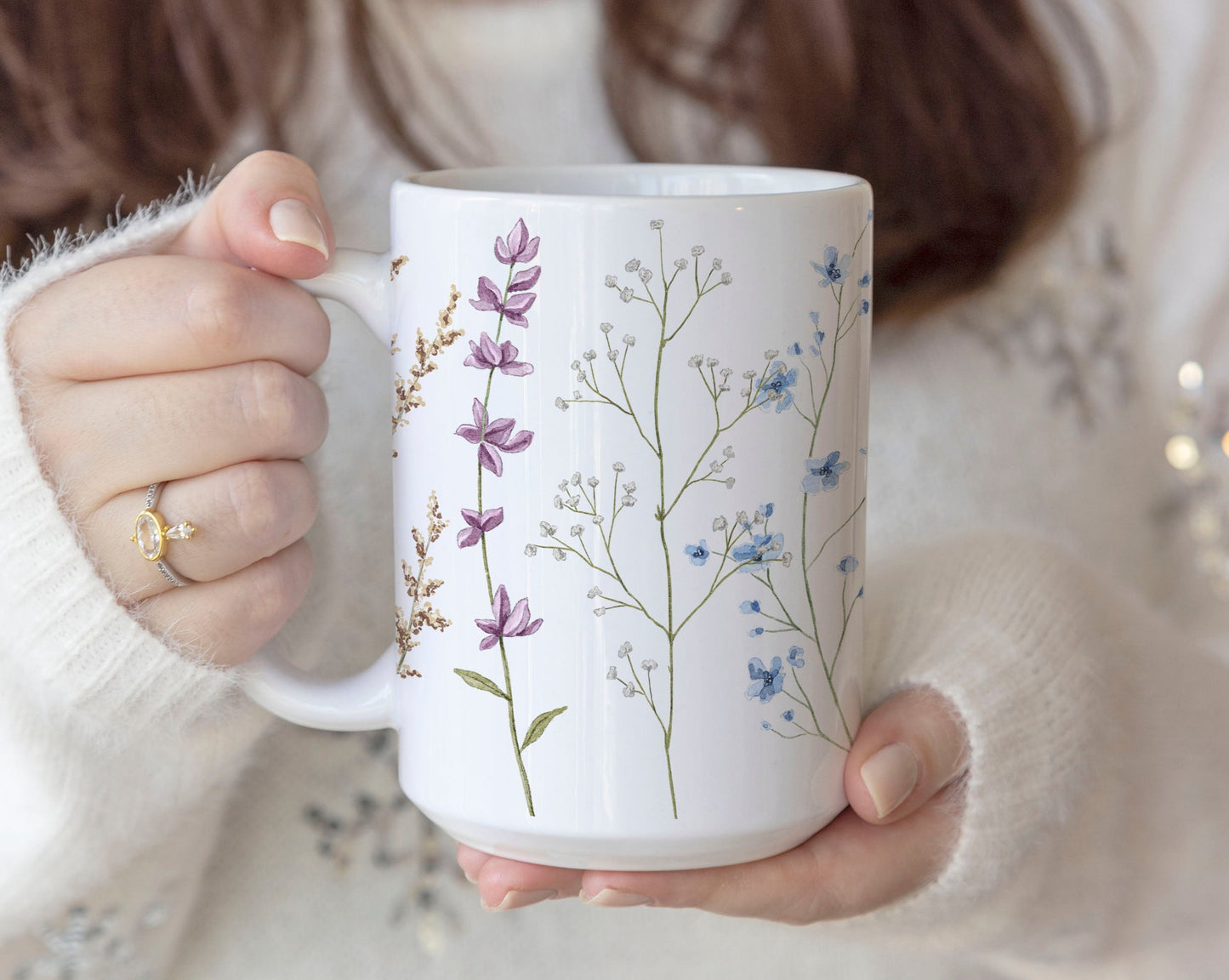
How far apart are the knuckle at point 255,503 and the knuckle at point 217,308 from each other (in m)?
0.07

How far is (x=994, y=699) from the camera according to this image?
0.65 m

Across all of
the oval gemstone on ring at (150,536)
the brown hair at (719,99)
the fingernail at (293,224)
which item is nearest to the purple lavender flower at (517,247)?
the fingernail at (293,224)

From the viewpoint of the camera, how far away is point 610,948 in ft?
3.27

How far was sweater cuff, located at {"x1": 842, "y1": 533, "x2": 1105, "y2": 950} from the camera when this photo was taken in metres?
0.65

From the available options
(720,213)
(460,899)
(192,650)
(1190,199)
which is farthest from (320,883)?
(1190,199)

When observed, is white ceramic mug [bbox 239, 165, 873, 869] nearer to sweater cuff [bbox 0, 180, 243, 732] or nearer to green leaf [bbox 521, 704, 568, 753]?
green leaf [bbox 521, 704, 568, 753]

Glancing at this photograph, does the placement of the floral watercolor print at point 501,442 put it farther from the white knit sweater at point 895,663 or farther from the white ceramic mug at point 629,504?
the white knit sweater at point 895,663

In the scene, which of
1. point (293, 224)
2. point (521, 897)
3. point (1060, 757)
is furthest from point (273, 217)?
point (1060, 757)

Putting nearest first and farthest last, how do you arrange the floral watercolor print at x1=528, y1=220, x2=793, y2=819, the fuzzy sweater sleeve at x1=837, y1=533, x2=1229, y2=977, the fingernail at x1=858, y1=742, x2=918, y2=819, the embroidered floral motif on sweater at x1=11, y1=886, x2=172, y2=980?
the floral watercolor print at x1=528, y1=220, x2=793, y2=819 → the fingernail at x1=858, y1=742, x2=918, y2=819 → the fuzzy sweater sleeve at x1=837, y1=533, x2=1229, y2=977 → the embroidered floral motif on sweater at x1=11, y1=886, x2=172, y2=980

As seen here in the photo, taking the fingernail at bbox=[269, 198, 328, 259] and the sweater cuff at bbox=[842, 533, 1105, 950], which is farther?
the sweater cuff at bbox=[842, 533, 1105, 950]

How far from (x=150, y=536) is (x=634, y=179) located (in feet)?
1.07

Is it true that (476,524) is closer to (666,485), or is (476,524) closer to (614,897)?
(666,485)

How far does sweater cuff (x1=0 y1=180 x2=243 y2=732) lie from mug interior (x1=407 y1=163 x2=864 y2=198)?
6.2 inches

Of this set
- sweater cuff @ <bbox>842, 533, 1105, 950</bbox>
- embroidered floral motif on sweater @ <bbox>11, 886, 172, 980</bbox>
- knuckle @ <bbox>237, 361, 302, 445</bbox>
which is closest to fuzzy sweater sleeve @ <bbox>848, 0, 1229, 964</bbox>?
sweater cuff @ <bbox>842, 533, 1105, 950</bbox>
